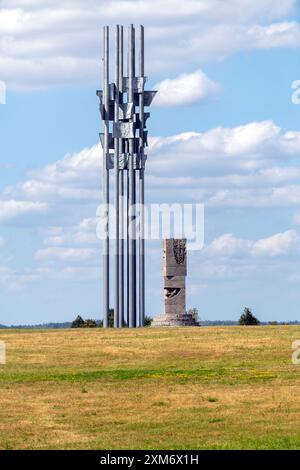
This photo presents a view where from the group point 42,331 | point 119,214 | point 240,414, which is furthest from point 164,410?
point 119,214

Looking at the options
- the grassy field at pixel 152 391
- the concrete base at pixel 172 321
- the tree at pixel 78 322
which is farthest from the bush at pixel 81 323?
the grassy field at pixel 152 391

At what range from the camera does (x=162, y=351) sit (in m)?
54.1

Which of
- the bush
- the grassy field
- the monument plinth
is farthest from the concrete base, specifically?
the bush

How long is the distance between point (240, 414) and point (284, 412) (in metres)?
1.39

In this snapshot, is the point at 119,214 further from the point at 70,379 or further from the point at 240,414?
the point at 240,414

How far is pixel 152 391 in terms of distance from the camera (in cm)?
4250

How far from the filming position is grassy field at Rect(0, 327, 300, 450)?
34.0m

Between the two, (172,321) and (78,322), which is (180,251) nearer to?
(172,321)

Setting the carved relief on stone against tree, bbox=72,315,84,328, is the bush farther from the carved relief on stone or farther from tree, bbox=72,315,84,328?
the carved relief on stone

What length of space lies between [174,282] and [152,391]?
3077 centimetres

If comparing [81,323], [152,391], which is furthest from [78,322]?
[152,391]

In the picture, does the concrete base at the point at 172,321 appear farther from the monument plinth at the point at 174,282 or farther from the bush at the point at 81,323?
the bush at the point at 81,323
